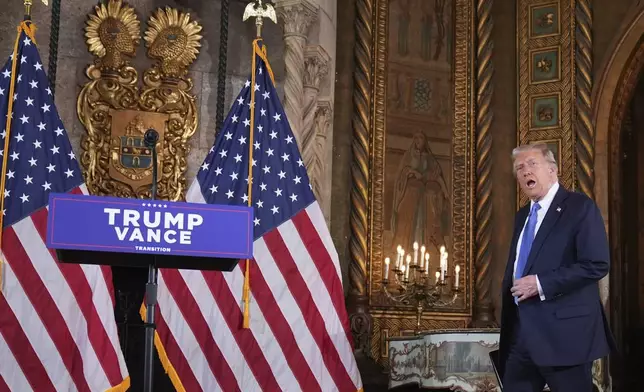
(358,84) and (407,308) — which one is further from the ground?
(358,84)

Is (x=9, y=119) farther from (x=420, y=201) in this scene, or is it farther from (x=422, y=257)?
(x=420, y=201)

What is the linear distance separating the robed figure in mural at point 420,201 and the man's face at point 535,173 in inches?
251

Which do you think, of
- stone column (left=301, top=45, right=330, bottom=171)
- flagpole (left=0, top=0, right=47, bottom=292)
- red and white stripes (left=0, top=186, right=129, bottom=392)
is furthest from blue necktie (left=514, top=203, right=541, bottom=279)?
stone column (left=301, top=45, right=330, bottom=171)

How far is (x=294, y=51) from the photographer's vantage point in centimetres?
995

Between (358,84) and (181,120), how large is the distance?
2.65 metres

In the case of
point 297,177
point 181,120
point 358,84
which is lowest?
point 297,177

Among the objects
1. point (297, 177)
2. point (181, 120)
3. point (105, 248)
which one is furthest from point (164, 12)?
point (105, 248)

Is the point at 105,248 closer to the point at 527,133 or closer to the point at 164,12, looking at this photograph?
the point at 164,12

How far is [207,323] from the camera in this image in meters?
7.96

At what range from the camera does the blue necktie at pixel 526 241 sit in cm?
504

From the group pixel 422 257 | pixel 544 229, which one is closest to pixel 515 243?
pixel 544 229

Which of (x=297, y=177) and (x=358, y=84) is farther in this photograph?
(x=358, y=84)

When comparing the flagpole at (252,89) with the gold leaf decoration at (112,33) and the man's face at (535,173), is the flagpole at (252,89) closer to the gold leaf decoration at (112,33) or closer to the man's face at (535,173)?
the gold leaf decoration at (112,33)

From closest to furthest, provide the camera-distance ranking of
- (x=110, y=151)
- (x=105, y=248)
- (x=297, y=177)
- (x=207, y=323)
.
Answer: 1. (x=105, y=248)
2. (x=207, y=323)
3. (x=297, y=177)
4. (x=110, y=151)
